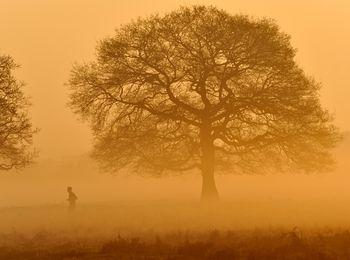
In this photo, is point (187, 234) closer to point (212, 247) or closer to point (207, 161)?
point (212, 247)

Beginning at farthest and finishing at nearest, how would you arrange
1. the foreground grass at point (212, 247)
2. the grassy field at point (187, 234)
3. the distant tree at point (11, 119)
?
the distant tree at point (11, 119) < the grassy field at point (187, 234) < the foreground grass at point (212, 247)

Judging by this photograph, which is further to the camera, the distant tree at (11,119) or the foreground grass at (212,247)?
the distant tree at (11,119)

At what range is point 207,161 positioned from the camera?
144 feet

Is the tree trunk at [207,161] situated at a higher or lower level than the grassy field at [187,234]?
higher

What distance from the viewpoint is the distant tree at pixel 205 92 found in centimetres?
4084

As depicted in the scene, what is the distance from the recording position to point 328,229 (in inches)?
989

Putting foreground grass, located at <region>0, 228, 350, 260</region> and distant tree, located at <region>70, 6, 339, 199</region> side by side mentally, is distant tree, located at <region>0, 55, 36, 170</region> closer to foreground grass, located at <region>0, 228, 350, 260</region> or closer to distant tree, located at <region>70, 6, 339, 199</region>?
distant tree, located at <region>70, 6, 339, 199</region>

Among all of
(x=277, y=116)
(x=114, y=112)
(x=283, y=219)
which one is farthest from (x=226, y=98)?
(x=283, y=219)

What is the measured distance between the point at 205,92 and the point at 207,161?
4952 millimetres

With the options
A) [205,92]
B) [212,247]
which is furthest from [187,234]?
[205,92]

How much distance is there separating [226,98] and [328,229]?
706 inches

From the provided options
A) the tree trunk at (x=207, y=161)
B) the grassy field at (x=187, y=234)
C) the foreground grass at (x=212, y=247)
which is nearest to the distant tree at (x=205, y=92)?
the tree trunk at (x=207, y=161)

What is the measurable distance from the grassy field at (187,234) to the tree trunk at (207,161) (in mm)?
2493

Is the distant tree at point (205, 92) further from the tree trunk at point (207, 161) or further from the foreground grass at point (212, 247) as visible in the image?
the foreground grass at point (212, 247)
